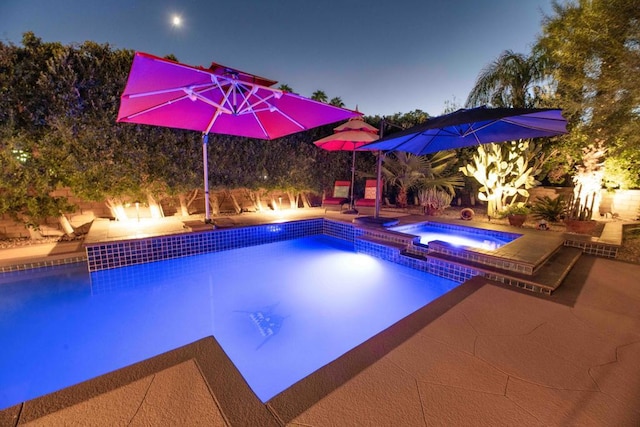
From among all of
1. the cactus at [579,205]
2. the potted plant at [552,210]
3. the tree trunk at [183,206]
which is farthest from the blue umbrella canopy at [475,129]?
the tree trunk at [183,206]

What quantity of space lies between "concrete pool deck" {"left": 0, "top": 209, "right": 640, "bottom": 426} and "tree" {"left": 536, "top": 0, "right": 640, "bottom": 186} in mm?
3152

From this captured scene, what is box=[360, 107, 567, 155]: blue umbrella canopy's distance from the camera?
11.4 ft

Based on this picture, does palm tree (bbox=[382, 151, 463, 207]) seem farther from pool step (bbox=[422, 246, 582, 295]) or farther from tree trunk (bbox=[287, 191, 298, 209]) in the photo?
pool step (bbox=[422, 246, 582, 295])

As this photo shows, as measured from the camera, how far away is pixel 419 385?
1.54 metres

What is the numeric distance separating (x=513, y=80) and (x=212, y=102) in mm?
8476

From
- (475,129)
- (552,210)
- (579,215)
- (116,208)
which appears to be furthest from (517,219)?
(116,208)

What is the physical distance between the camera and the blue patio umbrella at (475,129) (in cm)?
346


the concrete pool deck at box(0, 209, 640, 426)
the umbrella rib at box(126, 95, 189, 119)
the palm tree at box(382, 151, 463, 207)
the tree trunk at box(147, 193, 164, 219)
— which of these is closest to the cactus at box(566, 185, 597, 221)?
the palm tree at box(382, 151, 463, 207)

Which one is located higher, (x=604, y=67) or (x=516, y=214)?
(x=604, y=67)

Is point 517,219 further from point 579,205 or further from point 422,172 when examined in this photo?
point 422,172

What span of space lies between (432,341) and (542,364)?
67cm

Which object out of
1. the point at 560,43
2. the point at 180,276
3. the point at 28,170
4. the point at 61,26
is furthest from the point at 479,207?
the point at 61,26

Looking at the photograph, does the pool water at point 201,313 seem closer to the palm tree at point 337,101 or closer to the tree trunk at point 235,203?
the tree trunk at point 235,203

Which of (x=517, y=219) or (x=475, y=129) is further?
(x=517, y=219)
